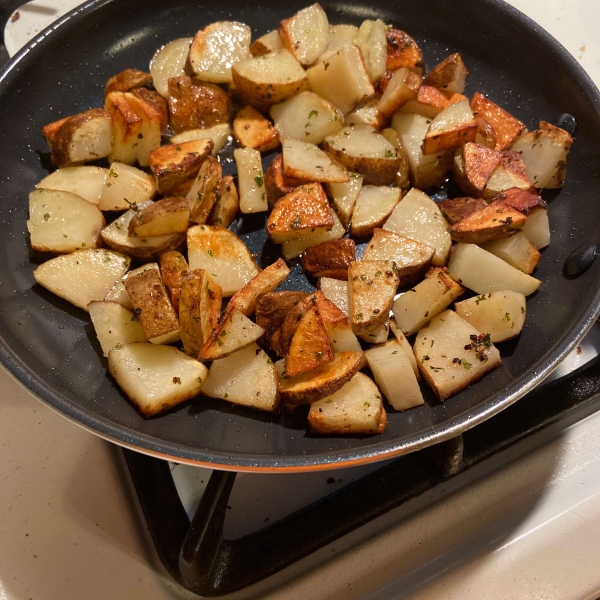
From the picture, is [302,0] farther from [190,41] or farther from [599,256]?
[599,256]

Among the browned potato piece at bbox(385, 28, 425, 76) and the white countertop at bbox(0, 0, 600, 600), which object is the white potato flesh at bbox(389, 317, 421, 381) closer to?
the white countertop at bbox(0, 0, 600, 600)

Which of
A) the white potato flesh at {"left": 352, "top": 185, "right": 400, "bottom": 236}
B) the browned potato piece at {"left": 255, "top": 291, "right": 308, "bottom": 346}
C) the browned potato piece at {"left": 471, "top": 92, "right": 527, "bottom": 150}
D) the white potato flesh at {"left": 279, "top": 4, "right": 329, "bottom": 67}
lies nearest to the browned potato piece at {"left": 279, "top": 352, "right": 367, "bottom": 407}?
the browned potato piece at {"left": 255, "top": 291, "right": 308, "bottom": 346}

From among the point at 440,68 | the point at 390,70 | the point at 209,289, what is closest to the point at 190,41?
the point at 390,70

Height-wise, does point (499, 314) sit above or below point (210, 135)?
below

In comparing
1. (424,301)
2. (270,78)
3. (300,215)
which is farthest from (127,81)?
(424,301)

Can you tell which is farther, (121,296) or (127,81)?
(127,81)

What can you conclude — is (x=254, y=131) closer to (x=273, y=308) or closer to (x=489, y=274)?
(x=273, y=308)
